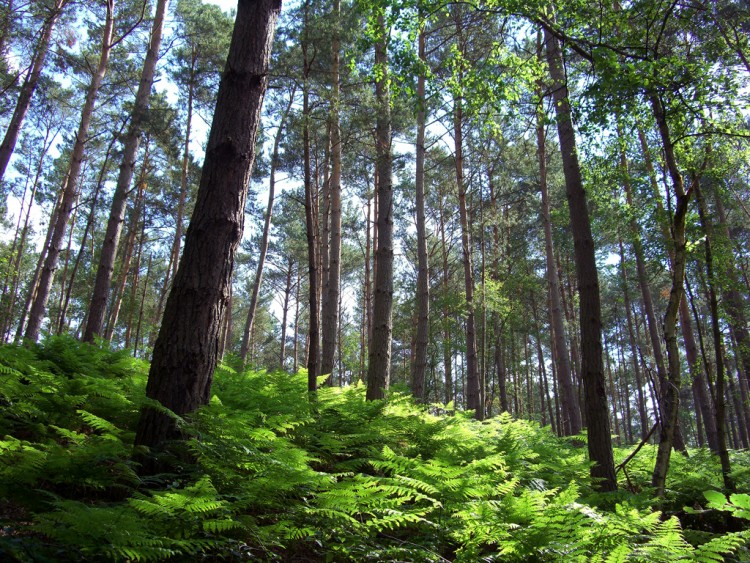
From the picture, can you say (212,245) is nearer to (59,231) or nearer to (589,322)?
(589,322)

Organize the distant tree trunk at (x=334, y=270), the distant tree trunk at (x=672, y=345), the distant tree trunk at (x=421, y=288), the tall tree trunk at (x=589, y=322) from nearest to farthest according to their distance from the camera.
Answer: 1. the distant tree trunk at (x=672, y=345)
2. the tall tree trunk at (x=589, y=322)
3. the distant tree trunk at (x=334, y=270)
4. the distant tree trunk at (x=421, y=288)

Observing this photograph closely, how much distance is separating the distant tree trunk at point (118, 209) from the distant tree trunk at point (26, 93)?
2387 mm

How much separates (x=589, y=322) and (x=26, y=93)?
13.9m

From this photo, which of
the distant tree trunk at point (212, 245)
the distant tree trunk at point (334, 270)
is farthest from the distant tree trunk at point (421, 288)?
the distant tree trunk at point (212, 245)

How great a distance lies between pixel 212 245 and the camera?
343cm

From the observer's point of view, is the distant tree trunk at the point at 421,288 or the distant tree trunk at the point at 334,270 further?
the distant tree trunk at the point at 421,288

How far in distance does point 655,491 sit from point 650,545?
99.2 inches

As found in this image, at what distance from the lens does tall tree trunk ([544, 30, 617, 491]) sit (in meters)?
4.93

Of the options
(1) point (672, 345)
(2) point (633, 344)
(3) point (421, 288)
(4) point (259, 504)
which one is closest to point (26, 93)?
(3) point (421, 288)

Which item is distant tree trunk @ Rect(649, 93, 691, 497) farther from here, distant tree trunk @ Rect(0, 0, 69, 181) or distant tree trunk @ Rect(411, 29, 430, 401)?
distant tree trunk @ Rect(0, 0, 69, 181)

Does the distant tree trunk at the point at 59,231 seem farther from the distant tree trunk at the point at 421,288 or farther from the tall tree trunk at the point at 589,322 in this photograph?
the tall tree trunk at the point at 589,322

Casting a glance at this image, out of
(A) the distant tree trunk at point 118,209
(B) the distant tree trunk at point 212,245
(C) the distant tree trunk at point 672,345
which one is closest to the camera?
(B) the distant tree trunk at point 212,245

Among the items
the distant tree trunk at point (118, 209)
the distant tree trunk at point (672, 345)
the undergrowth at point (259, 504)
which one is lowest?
the undergrowth at point (259, 504)

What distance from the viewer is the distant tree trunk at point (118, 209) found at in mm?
9000
